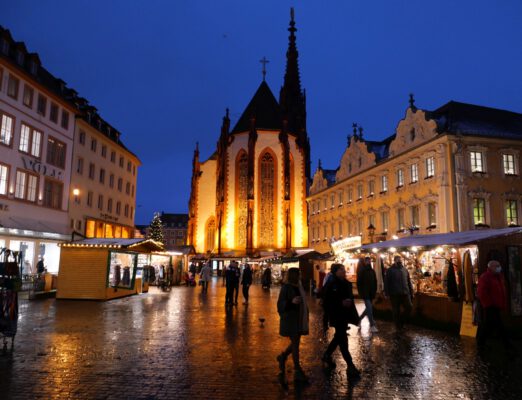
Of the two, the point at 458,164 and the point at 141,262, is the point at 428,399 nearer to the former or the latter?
the point at 141,262

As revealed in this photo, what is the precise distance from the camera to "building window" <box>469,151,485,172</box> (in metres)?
28.1

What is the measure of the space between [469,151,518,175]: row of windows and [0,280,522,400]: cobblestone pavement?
1890 centimetres

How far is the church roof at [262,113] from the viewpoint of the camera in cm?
5941

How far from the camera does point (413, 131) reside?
31406 millimetres

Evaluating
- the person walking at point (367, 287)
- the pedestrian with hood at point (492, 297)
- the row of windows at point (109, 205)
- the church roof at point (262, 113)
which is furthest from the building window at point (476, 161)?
the church roof at point (262, 113)

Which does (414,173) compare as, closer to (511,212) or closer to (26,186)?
(511,212)

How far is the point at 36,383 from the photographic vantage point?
6.27m

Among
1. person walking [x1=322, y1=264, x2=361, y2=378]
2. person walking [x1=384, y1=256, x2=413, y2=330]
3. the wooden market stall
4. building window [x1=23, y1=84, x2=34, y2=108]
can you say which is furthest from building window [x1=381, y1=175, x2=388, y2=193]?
person walking [x1=322, y1=264, x2=361, y2=378]

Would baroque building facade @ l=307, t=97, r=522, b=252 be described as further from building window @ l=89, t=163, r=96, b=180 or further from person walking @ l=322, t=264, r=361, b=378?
building window @ l=89, t=163, r=96, b=180

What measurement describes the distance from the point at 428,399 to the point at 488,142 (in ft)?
85.0

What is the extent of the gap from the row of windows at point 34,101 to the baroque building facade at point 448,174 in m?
22.8

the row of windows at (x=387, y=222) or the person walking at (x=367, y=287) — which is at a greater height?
the row of windows at (x=387, y=222)

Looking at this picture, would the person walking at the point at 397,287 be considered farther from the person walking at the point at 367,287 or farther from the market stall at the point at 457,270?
the market stall at the point at 457,270

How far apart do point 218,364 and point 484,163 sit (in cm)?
2525
